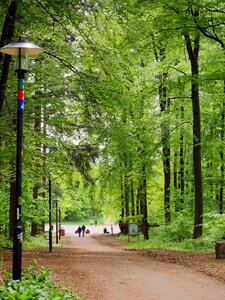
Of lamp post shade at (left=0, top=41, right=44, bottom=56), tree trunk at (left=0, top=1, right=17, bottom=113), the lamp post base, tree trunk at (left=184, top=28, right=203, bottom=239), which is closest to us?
the lamp post base

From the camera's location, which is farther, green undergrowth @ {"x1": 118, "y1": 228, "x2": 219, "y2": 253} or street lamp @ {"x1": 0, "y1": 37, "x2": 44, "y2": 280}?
green undergrowth @ {"x1": 118, "y1": 228, "x2": 219, "y2": 253}

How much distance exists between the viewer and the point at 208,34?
61.8 feet

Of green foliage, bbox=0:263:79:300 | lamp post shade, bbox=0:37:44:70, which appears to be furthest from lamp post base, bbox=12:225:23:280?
lamp post shade, bbox=0:37:44:70

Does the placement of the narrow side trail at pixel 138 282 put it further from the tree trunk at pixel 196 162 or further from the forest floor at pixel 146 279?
the tree trunk at pixel 196 162

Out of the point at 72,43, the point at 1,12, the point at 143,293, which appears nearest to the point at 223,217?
the point at 143,293

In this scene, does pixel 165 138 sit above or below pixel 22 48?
above

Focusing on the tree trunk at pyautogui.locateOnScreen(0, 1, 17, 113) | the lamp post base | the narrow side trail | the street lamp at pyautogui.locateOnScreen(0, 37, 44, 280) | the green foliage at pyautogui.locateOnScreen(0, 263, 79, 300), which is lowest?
the narrow side trail

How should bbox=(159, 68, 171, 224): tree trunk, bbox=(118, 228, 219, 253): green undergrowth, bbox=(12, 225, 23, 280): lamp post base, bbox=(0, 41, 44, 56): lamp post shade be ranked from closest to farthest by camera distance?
bbox=(12, 225, 23, 280): lamp post base, bbox=(0, 41, 44, 56): lamp post shade, bbox=(118, 228, 219, 253): green undergrowth, bbox=(159, 68, 171, 224): tree trunk

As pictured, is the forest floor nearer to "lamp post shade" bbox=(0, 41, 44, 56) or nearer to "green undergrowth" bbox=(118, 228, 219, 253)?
"green undergrowth" bbox=(118, 228, 219, 253)

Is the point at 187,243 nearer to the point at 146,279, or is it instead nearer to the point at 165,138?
the point at 165,138

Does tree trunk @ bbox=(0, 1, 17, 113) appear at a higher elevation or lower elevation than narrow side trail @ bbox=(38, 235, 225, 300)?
higher

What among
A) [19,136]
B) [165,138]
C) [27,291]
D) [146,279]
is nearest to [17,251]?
[27,291]

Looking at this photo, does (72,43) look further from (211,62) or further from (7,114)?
(211,62)

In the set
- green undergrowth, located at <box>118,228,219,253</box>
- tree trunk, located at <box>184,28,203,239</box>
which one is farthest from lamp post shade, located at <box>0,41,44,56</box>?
tree trunk, located at <box>184,28,203,239</box>
